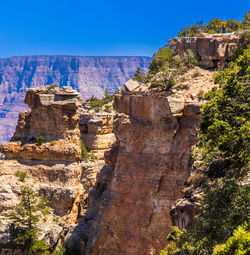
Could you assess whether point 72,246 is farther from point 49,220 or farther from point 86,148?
point 86,148

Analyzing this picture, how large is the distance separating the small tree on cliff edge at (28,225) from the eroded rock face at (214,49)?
20.8m

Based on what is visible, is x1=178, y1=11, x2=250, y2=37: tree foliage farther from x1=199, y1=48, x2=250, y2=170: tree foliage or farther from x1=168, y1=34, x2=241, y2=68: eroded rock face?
x1=199, y1=48, x2=250, y2=170: tree foliage

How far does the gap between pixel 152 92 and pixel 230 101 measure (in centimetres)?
1202

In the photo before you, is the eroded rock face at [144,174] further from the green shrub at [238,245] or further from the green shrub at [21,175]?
the green shrub at [238,245]

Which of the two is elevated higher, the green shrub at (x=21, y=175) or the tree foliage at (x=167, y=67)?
the tree foliage at (x=167, y=67)

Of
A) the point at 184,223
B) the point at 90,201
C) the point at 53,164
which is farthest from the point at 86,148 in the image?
the point at 184,223

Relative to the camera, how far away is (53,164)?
37.7 meters

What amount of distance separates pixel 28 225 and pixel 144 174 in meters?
10.1

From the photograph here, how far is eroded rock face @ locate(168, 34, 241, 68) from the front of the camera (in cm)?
3597

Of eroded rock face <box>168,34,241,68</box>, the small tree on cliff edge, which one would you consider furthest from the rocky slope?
the small tree on cliff edge

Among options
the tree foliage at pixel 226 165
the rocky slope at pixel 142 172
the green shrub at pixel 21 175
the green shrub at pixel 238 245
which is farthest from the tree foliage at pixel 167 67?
the green shrub at pixel 238 245

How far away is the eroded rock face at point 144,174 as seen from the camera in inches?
1096

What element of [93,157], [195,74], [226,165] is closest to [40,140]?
[93,157]

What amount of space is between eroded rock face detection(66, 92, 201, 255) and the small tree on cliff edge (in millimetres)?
3475
